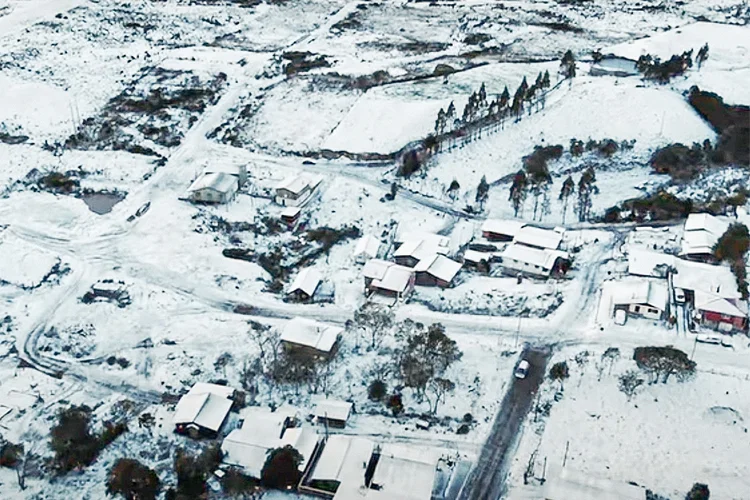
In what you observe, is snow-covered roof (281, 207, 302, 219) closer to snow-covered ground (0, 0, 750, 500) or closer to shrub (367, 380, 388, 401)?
snow-covered ground (0, 0, 750, 500)

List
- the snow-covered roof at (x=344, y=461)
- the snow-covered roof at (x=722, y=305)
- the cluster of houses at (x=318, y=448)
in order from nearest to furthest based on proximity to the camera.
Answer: the cluster of houses at (x=318, y=448) → the snow-covered roof at (x=344, y=461) → the snow-covered roof at (x=722, y=305)

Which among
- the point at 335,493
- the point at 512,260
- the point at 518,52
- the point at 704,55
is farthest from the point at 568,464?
the point at 518,52

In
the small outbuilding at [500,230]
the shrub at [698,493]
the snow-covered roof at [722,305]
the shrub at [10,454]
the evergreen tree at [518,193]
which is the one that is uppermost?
the evergreen tree at [518,193]

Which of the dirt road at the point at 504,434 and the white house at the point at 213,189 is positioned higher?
the white house at the point at 213,189

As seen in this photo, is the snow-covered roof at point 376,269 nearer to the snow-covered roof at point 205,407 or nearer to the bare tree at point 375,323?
the bare tree at point 375,323

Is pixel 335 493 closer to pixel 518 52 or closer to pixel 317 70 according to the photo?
pixel 317 70

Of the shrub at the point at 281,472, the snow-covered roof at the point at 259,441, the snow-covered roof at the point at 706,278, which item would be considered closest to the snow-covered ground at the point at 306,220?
the snow-covered roof at the point at 259,441

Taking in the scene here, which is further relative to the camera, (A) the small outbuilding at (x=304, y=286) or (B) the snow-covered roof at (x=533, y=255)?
(B) the snow-covered roof at (x=533, y=255)
